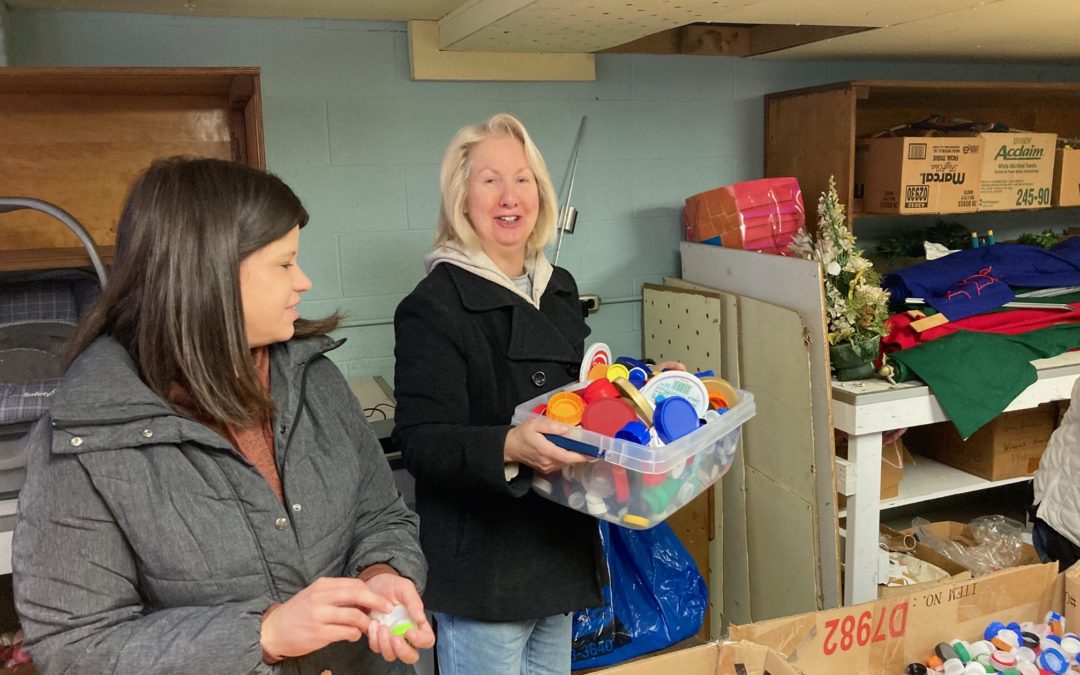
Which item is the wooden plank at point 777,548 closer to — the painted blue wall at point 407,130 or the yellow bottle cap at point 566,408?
the painted blue wall at point 407,130

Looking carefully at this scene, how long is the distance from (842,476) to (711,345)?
1.67ft

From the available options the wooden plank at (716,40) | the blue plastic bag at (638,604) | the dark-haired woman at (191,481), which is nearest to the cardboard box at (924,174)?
the wooden plank at (716,40)

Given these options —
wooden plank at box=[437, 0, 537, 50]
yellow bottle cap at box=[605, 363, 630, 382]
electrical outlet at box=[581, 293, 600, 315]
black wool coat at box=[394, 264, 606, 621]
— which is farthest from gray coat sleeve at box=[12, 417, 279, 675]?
electrical outlet at box=[581, 293, 600, 315]

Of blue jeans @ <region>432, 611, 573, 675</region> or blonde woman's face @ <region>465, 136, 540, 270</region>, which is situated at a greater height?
blonde woman's face @ <region>465, 136, 540, 270</region>

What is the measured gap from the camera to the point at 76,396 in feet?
3.06

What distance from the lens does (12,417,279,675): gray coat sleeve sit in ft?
2.94

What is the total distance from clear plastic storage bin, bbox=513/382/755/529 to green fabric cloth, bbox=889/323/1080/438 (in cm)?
103

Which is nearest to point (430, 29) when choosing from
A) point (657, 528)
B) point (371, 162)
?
point (371, 162)

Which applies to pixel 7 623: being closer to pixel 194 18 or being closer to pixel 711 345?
pixel 194 18

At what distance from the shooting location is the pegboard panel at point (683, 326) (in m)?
2.33

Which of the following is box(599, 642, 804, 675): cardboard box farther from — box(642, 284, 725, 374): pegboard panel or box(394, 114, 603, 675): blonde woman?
box(642, 284, 725, 374): pegboard panel

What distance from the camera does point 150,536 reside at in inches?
37.3

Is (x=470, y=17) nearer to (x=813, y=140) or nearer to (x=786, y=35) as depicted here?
(x=786, y=35)

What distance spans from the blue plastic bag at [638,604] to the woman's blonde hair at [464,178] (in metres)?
0.94
